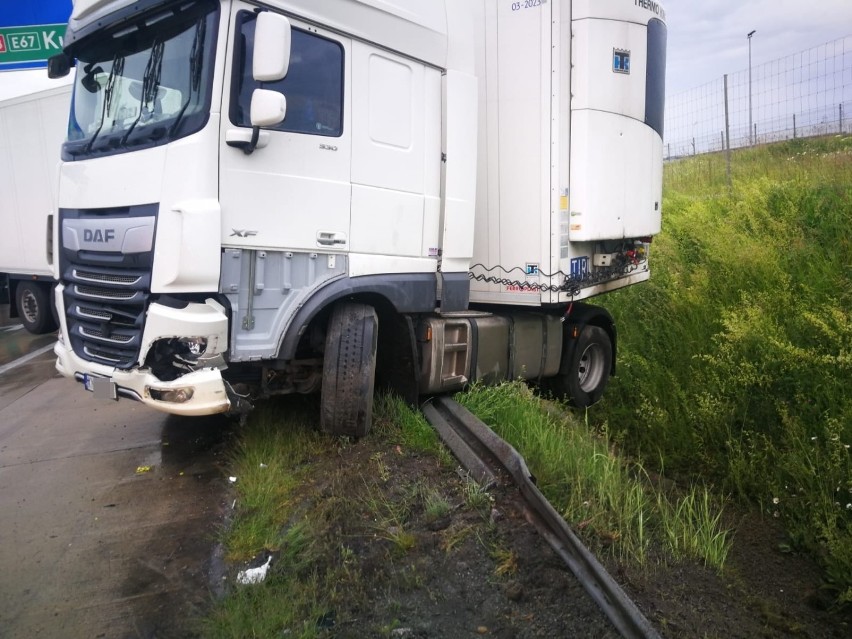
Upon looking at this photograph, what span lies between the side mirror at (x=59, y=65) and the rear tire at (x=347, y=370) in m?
2.66

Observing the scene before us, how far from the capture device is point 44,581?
3.66 m

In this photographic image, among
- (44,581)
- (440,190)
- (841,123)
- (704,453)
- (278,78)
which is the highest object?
(841,123)

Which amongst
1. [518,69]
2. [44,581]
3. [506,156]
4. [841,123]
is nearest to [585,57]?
[518,69]

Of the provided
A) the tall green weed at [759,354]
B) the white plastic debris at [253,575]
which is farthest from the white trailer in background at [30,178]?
the tall green weed at [759,354]

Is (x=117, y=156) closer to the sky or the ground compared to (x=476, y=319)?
closer to the sky

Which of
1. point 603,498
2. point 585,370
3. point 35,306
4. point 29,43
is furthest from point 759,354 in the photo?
point 29,43

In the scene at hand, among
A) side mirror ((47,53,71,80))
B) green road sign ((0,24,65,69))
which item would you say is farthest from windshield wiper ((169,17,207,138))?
Answer: green road sign ((0,24,65,69))

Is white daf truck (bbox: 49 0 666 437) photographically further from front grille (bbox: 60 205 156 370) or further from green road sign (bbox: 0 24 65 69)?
green road sign (bbox: 0 24 65 69)

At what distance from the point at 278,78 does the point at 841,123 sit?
9.22 m

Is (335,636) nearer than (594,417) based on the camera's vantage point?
Yes

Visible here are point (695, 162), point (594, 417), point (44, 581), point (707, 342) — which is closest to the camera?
point (44, 581)

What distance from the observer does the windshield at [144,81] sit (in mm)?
4172

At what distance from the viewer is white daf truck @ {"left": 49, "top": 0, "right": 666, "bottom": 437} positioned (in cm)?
415

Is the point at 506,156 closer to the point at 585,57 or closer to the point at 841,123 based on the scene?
the point at 585,57
